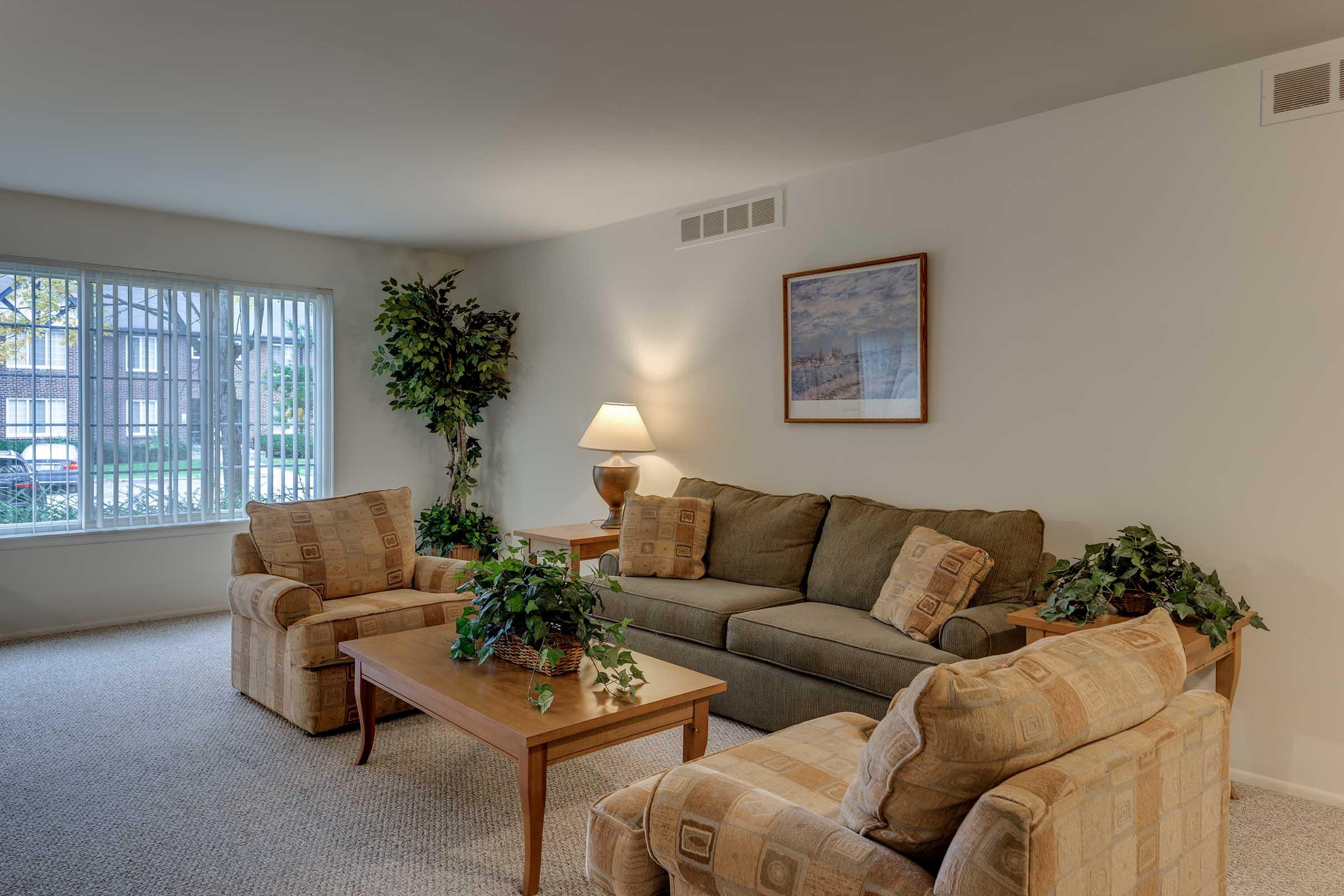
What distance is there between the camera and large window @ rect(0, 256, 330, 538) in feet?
15.9

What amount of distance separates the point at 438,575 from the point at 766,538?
5.07 ft

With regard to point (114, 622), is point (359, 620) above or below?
above

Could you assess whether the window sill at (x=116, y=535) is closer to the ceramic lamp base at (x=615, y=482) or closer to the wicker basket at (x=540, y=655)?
the ceramic lamp base at (x=615, y=482)

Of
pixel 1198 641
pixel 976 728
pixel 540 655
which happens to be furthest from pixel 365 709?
pixel 1198 641

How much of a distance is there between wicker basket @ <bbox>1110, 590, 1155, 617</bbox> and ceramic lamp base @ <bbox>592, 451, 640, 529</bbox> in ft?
9.13

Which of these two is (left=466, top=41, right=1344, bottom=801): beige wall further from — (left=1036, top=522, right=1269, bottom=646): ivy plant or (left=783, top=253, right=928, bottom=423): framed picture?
(left=1036, top=522, right=1269, bottom=646): ivy plant

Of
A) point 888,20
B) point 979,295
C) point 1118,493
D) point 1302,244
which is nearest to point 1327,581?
point 1118,493

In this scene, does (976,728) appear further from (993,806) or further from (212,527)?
(212,527)

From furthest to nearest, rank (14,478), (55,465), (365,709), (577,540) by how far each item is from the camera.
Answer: (55,465) < (14,478) < (577,540) < (365,709)

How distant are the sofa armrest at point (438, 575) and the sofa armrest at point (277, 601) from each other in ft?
1.76

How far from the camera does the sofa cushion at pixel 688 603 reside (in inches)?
143

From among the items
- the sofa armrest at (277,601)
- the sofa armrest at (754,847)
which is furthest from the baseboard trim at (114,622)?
the sofa armrest at (754,847)

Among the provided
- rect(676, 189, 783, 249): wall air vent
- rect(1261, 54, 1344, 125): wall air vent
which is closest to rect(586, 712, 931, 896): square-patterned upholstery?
rect(1261, 54, 1344, 125): wall air vent

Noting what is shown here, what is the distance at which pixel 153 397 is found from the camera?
5262mm
